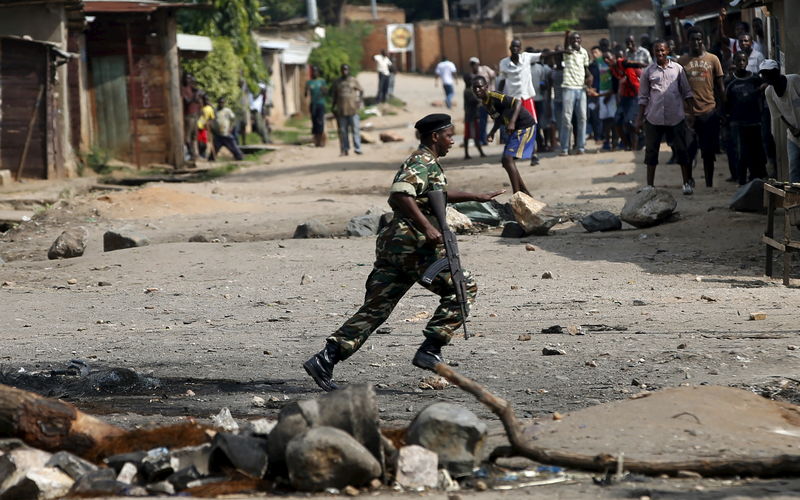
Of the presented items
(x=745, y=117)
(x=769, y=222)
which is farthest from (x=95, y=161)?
(x=769, y=222)

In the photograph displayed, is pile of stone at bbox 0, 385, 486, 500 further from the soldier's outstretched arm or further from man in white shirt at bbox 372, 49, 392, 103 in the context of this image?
man in white shirt at bbox 372, 49, 392, 103

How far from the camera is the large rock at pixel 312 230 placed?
1373 centimetres

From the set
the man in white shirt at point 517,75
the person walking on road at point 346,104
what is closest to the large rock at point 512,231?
the man in white shirt at point 517,75

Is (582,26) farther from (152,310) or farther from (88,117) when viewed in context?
(152,310)

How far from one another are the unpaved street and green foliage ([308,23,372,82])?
23.4 metres

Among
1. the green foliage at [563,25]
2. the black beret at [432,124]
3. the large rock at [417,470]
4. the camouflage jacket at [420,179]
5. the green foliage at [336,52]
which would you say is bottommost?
the large rock at [417,470]

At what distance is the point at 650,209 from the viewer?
1270 cm

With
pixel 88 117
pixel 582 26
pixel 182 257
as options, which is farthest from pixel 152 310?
pixel 582 26

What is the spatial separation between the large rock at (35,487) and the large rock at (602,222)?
336 inches

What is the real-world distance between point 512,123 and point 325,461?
9405 mm

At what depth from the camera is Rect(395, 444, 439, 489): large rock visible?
506 cm

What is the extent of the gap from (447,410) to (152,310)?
535 centimetres

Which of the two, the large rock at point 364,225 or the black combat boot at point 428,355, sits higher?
the black combat boot at point 428,355

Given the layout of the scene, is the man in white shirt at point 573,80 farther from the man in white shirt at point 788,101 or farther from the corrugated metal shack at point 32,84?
the man in white shirt at point 788,101
